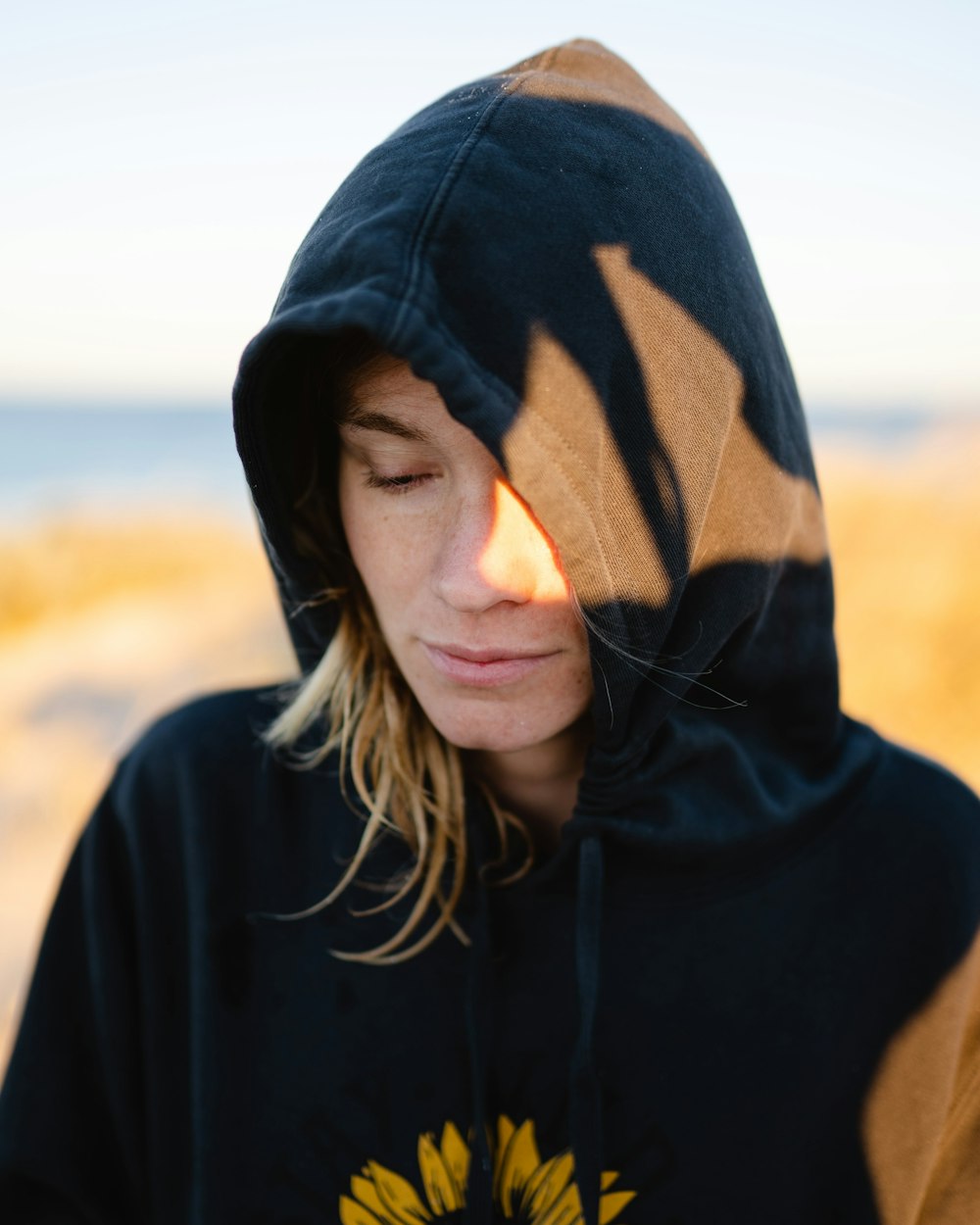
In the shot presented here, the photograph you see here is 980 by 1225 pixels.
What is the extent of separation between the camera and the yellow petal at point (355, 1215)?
1490mm

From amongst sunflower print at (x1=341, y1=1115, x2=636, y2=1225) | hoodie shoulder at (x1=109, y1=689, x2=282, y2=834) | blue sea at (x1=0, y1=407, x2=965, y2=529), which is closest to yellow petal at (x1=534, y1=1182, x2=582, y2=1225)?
sunflower print at (x1=341, y1=1115, x2=636, y2=1225)

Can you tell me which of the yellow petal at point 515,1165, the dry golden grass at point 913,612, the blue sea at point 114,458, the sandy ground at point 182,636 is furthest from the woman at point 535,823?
the blue sea at point 114,458

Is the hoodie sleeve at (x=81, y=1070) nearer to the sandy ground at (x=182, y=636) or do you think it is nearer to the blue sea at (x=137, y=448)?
Answer: the sandy ground at (x=182, y=636)

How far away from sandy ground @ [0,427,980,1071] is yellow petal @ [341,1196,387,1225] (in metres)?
2.57

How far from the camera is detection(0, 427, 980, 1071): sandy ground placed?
17.2 ft

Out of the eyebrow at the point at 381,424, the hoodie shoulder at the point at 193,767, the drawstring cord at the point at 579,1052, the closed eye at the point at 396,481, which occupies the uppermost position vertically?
the eyebrow at the point at 381,424

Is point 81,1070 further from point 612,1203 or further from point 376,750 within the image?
point 612,1203

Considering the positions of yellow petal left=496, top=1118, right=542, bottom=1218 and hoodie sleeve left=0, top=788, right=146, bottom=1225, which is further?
hoodie sleeve left=0, top=788, right=146, bottom=1225

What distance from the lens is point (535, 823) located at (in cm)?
175

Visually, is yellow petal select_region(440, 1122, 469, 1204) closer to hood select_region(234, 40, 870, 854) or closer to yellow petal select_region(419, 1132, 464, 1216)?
yellow petal select_region(419, 1132, 464, 1216)

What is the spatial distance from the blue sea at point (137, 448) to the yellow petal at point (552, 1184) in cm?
2086

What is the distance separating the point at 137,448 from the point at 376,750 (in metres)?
38.9

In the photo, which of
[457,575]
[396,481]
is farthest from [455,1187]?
[396,481]

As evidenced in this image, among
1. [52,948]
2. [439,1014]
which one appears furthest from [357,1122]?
[52,948]
